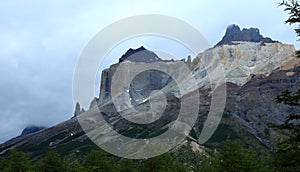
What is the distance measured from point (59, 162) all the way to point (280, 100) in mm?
36334

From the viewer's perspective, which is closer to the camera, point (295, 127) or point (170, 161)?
point (295, 127)

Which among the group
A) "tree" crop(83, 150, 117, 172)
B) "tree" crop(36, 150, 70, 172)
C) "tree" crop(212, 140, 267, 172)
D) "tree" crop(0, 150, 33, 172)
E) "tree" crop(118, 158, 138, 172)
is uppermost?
"tree" crop(0, 150, 33, 172)

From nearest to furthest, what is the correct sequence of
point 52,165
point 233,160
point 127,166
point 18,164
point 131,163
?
point 233,160 < point 52,165 < point 18,164 < point 127,166 < point 131,163

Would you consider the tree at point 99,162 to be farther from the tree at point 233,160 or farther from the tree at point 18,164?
the tree at point 233,160

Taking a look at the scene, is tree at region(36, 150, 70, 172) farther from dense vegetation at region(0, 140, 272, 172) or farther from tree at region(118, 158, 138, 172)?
tree at region(118, 158, 138, 172)

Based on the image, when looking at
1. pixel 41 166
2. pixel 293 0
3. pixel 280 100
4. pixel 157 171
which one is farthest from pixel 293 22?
pixel 41 166

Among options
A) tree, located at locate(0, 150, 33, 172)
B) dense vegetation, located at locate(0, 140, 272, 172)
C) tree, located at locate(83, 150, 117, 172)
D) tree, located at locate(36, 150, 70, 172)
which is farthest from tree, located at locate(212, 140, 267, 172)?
tree, located at locate(0, 150, 33, 172)

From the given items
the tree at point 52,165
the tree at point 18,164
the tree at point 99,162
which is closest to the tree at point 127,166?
the tree at point 99,162

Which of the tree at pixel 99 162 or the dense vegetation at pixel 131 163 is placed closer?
the dense vegetation at pixel 131 163

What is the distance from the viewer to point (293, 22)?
2461cm

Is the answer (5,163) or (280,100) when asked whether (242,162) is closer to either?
(280,100)

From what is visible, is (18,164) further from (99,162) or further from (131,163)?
(131,163)

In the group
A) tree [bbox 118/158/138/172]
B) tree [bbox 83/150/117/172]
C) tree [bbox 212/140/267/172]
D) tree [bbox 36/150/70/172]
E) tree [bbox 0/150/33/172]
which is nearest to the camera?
tree [bbox 212/140/267/172]

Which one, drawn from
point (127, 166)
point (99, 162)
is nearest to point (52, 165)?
point (99, 162)
